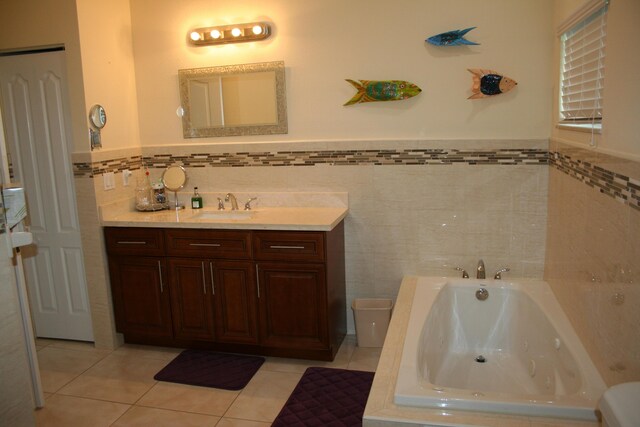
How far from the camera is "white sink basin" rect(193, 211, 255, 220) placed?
369 centimetres

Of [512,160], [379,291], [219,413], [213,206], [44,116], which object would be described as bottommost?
[219,413]

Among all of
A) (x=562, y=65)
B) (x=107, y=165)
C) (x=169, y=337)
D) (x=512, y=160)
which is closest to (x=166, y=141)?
(x=107, y=165)

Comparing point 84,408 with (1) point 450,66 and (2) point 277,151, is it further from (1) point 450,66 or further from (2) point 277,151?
(1) point 450,66

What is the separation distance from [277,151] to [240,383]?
1.55 m

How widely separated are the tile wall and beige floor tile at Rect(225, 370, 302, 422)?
0.78 metres

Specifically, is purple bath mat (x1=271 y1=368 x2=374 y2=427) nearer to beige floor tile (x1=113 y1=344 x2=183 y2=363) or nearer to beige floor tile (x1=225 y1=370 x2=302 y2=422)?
beige floor tile (x1=225 y1=370 x2=302 y2=422)

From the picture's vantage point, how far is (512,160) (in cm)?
338

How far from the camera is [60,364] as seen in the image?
11.6 ft

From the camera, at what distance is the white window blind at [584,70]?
2293 millimetres

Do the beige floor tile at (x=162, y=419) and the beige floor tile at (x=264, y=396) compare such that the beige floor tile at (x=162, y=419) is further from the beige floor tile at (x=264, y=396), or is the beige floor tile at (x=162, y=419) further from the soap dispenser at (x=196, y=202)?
the soap dispenser at (x=196, y=202)

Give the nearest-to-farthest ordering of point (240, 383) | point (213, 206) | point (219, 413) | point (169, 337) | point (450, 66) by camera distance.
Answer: point (219, 413) < point (240, 383) < point (450, 66) < point (169, 337) < point (213, 206)

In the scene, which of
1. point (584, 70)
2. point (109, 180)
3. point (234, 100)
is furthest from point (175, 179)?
point (584, 70)

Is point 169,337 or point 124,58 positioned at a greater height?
point 124,58

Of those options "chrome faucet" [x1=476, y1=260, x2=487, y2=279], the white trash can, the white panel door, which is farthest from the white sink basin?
"chrome faucet" [x1=476, y1=260, x2=487, y2=279]
